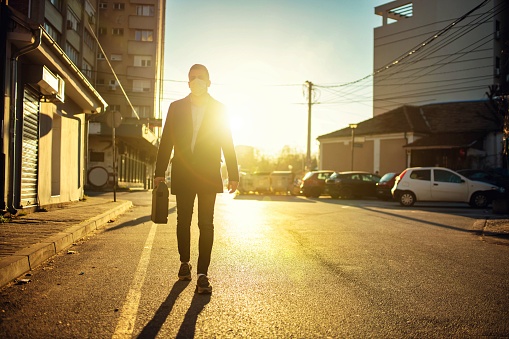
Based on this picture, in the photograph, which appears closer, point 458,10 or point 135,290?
point 135,290

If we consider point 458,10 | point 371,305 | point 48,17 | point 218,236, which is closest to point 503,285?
point 371,305

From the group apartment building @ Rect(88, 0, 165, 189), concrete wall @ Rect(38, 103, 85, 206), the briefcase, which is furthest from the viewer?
apartment building @ Rect(88, 0, 165, 189)

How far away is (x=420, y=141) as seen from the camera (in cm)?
3959

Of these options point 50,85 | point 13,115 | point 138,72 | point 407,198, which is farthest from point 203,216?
point 138,72

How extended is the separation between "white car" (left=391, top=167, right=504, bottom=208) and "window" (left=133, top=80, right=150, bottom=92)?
38225 millimetres

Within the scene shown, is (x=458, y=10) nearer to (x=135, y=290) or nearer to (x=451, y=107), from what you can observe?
(x=451, y=107)

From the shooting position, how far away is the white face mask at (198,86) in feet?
15.7

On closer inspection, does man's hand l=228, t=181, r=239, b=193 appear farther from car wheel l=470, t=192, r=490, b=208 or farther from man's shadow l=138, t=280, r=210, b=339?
car wheel l=470, t=192, r=490, b=208

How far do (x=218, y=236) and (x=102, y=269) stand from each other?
331 cm

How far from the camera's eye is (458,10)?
58.0 metres

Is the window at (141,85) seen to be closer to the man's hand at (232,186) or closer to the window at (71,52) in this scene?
the window at (71,52)

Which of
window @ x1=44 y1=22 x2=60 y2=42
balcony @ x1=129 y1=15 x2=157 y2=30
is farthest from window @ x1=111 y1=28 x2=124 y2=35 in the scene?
window @ x1=44 y1=22 x2=60 y2=42

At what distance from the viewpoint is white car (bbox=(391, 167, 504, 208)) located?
773 inches

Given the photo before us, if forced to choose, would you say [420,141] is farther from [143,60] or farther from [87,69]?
[143,60]
